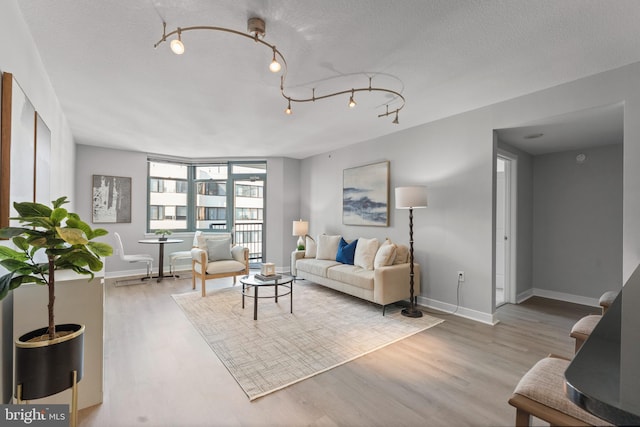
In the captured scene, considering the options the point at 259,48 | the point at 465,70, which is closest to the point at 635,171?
the point at 465,70

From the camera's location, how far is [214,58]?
238 centimetres

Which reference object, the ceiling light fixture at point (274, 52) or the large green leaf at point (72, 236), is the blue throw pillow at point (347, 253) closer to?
the ceiling light fixture at point (274, 52)

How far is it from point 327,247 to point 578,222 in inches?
150

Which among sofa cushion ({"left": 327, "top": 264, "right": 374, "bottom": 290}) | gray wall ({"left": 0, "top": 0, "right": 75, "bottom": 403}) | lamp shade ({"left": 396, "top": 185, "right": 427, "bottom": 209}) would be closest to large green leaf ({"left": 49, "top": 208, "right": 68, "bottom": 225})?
gray wall ({"left": 0, "top": 0, "right": 75, "bottom": 403})

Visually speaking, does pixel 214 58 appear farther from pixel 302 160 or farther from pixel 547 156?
pixel 547 156

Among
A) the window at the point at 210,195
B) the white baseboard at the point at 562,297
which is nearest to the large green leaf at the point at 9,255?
the window at the point at 210,195

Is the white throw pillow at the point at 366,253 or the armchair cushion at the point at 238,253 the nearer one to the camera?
the white throw pillow at the point at 366,253

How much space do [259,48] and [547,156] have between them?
4681 millimetres

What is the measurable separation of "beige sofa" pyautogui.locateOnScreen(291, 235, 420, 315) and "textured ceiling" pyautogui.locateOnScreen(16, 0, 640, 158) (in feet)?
6.04

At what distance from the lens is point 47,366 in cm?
146

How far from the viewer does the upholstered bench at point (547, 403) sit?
92cm

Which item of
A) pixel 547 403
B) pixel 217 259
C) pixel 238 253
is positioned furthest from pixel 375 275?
pixel 217 259

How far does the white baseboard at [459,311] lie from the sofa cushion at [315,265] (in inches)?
56.2

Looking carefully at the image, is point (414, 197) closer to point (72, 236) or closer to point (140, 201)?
point (72, 236)
